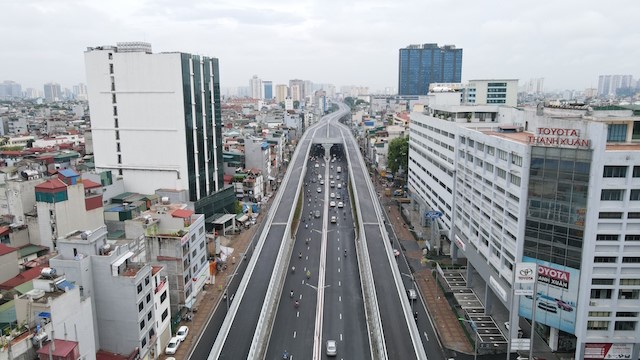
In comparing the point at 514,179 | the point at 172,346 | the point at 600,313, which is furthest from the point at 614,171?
the point at 172,346

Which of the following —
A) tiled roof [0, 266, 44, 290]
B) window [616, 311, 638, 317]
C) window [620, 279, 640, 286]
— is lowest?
tiled roof [0, 266, 44, 290]

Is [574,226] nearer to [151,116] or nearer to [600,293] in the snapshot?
[600,293]

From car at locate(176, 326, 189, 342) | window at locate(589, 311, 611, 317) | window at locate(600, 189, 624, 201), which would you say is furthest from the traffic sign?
car at locate(176, 326, 189, 342)

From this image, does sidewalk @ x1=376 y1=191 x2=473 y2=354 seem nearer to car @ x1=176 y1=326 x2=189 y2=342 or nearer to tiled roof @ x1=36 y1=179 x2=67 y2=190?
car @ x1=176 y1=326 x2=189 y2=342

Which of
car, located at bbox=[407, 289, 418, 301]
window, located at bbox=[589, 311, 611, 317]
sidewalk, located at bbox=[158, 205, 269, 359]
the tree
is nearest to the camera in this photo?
window, located at bbox=[589, 311, 611, 317]

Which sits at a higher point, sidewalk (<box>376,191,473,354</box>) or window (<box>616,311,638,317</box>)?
window (<box>616,311,638,317</box>)
